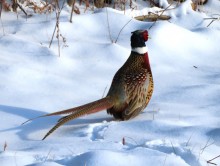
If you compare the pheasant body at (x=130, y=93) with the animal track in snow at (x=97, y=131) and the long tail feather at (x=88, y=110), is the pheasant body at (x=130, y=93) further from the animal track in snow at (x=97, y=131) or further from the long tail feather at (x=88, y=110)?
the animal track in snow at (x=97, y=131)

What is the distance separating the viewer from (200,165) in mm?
3182

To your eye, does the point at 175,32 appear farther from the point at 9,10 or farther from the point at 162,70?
the point at 9,10

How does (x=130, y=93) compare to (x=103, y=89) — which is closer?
(x=130, y=93)

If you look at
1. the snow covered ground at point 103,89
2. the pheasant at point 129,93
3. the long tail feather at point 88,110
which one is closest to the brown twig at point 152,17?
the snow covered ground at point 103,89

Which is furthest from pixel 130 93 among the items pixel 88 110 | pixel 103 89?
pixel 103 89

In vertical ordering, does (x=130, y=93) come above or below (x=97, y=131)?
above

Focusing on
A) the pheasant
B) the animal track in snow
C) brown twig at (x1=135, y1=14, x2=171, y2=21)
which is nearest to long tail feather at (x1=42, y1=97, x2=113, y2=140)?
the pheasant

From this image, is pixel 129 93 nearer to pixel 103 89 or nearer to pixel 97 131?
pixel 97 131

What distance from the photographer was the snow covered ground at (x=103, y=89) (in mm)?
3385

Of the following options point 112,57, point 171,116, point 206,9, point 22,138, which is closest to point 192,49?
point 112,57

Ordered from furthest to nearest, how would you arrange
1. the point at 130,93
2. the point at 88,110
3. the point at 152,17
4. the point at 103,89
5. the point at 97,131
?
1. the point at 152,17
2. the point at 103,89
3. the point at 130,93
4. the point at 88,110
5. the point at 97,131

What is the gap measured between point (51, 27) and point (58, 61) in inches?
27.8

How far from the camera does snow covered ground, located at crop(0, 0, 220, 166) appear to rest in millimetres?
3385

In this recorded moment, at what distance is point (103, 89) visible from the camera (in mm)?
4883
